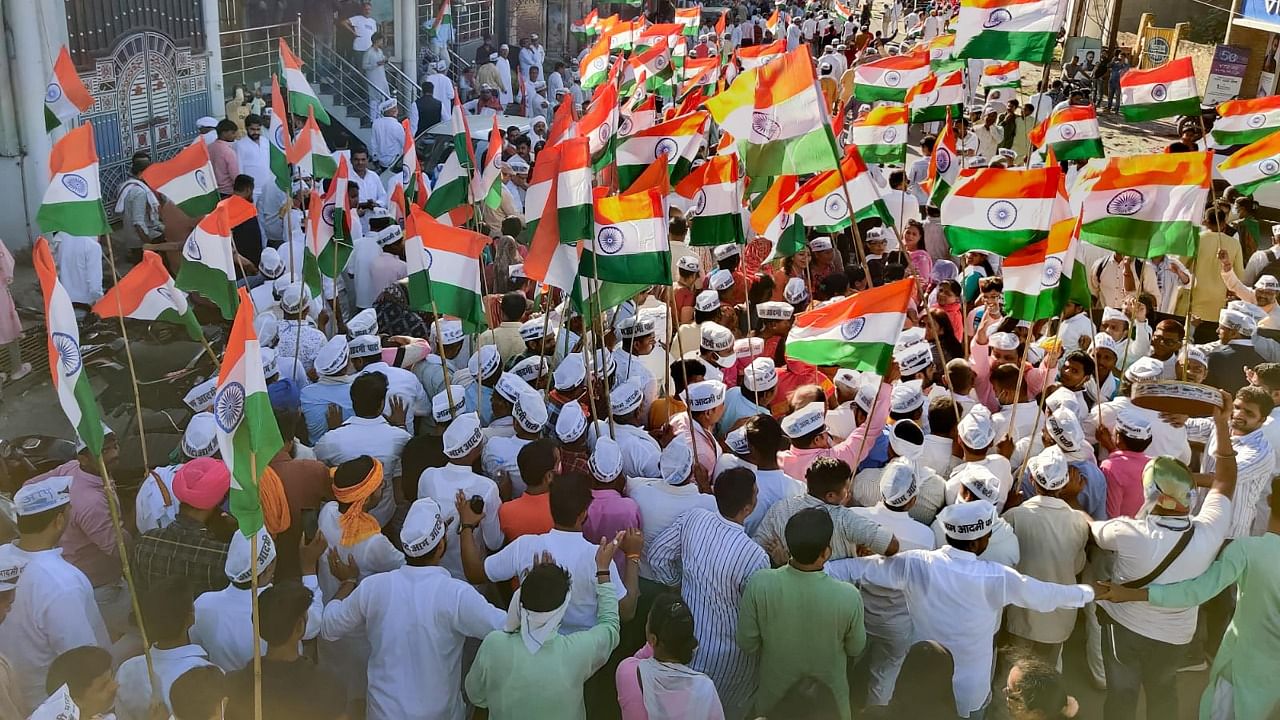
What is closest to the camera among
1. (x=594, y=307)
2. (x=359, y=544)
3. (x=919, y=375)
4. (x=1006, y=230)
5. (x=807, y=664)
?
(x=807, y=664)

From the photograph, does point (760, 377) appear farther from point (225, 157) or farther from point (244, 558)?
point (225, 157)

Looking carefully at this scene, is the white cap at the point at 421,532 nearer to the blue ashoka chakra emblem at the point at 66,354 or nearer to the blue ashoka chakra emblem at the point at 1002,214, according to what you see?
the blue ashoka chakra emblem at the point at 66,354

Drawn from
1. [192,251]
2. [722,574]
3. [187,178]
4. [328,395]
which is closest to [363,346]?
[328,395]

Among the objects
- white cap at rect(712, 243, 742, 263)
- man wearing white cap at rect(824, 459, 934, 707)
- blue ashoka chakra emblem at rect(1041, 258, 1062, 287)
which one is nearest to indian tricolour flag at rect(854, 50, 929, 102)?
white cap at rect(712, 243, 742, 263)

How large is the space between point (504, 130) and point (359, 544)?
12482 millimetres

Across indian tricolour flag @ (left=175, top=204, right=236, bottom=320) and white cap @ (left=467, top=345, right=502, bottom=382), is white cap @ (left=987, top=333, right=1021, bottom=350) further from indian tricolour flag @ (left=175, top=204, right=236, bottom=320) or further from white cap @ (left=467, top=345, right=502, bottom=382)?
indian tricolour flag @ (left=175, top=204, right=236, bottom=320)

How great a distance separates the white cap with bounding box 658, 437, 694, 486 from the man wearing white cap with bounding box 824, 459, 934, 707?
29.1 inches

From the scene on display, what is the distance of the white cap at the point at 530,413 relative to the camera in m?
5.32

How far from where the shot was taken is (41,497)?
4328 millimetres

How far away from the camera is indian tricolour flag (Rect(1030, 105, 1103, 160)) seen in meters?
9.27

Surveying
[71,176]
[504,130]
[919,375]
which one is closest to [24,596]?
[71,176]

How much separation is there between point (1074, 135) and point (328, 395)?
664 cm

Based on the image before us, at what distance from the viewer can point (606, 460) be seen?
4750mm

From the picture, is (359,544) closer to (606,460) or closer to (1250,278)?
(606,460)
